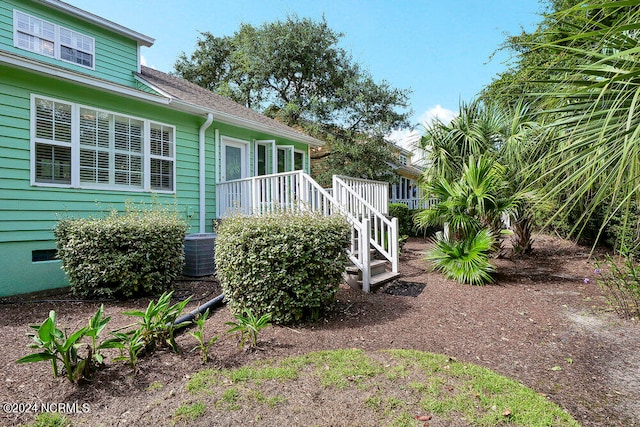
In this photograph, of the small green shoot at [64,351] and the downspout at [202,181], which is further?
the downspout at [202,181]

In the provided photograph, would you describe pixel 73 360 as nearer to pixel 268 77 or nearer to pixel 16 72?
pixel 16 72

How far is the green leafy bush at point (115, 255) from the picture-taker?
186 inches

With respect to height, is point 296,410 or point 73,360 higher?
point 73,360

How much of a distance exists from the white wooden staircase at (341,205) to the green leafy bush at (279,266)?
0.73 metres

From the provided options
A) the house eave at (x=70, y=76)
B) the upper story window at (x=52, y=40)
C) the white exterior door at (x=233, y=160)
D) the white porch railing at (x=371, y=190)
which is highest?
the upper story window at (x=52, y=40)

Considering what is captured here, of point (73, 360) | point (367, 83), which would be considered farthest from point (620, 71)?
point (367, 83)

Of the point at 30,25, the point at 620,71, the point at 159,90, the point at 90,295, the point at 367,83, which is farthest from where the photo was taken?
the point at 367,83

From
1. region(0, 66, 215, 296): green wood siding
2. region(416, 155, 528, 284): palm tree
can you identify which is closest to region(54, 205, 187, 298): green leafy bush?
region(0, 66, 215, 296): green wood siding

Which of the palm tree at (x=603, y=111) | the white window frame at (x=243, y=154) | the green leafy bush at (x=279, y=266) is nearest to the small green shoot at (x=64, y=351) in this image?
the green leafy bush at (x=279, y=266)

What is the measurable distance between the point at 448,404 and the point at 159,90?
7.82 meters

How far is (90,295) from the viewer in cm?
493

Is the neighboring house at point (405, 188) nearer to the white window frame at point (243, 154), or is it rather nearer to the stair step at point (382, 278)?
the white window frame at point (243, 154)

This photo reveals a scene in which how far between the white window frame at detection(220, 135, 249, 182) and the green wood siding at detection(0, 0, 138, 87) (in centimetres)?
251

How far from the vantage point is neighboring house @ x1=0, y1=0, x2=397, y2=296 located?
5262 mm
